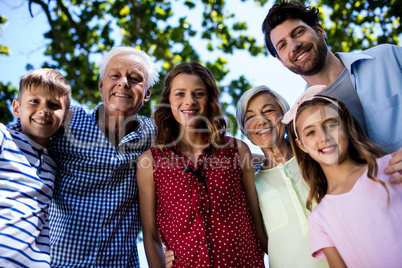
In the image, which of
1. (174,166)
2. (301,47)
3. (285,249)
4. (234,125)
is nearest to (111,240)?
(174,166)

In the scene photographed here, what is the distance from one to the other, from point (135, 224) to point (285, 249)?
135cm

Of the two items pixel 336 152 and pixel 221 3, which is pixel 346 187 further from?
pixel 221 3

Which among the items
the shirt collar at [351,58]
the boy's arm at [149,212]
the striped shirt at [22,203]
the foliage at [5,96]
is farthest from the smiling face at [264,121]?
the foliage at [5,96]

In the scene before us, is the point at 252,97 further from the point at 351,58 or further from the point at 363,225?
the point at 363,225

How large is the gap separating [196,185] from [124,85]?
129 cm

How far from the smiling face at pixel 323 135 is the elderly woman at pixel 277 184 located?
43 centimetres

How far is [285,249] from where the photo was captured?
258cm

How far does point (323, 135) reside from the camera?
2334mm

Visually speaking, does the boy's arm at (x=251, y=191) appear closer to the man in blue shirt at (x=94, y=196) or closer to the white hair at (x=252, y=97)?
the white hair at (x=252, y=97)

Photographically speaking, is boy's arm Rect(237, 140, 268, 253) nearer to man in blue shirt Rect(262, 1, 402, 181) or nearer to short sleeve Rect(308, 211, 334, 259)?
short sleeve Rect(308, 211, 334, 259)

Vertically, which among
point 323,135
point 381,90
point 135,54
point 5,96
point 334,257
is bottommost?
point 334,257

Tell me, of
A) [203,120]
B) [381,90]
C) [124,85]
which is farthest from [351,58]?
[124,85]

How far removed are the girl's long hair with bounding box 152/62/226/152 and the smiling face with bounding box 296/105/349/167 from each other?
2.55 ft

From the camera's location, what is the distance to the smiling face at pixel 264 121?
10.1 ft
